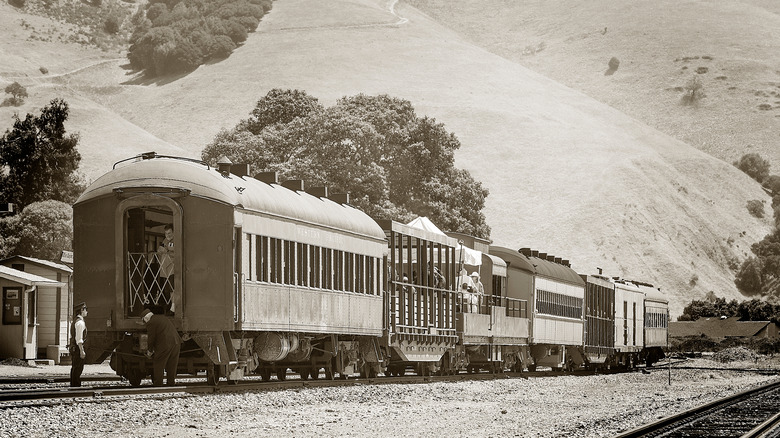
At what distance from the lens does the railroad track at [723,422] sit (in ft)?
60.4

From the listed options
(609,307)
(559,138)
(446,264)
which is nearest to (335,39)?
(559,138)

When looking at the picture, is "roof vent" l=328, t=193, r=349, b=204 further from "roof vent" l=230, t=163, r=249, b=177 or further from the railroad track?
the railroad track

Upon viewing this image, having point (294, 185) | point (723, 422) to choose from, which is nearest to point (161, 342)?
point (294, 185)

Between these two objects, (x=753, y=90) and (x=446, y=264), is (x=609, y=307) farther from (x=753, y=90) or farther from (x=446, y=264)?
(x=753, y=90)

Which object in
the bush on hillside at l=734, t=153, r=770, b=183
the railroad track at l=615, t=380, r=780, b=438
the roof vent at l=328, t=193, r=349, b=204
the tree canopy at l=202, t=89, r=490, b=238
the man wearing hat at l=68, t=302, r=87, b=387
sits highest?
the bush on hillside at l=734, t=153, r=770, b=183

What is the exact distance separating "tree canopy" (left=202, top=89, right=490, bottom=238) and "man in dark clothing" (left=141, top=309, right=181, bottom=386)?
41741 mm

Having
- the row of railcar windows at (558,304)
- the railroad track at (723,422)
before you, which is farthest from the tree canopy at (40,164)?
the railroad track at (723,422)

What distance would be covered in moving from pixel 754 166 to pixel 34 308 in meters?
135

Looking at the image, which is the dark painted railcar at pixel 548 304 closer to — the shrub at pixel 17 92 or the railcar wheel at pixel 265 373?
the railcar wheel at pixel 265 373

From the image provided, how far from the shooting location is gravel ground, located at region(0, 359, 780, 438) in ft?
53.7

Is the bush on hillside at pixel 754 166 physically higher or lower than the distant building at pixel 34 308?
higher

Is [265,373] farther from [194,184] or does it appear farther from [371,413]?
[371,413]

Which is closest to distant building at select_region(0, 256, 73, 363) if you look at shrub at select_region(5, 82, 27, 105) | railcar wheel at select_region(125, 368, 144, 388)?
railcar wheel at select_region(125, 368, 144, 388)

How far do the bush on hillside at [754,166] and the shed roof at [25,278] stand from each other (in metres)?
132
